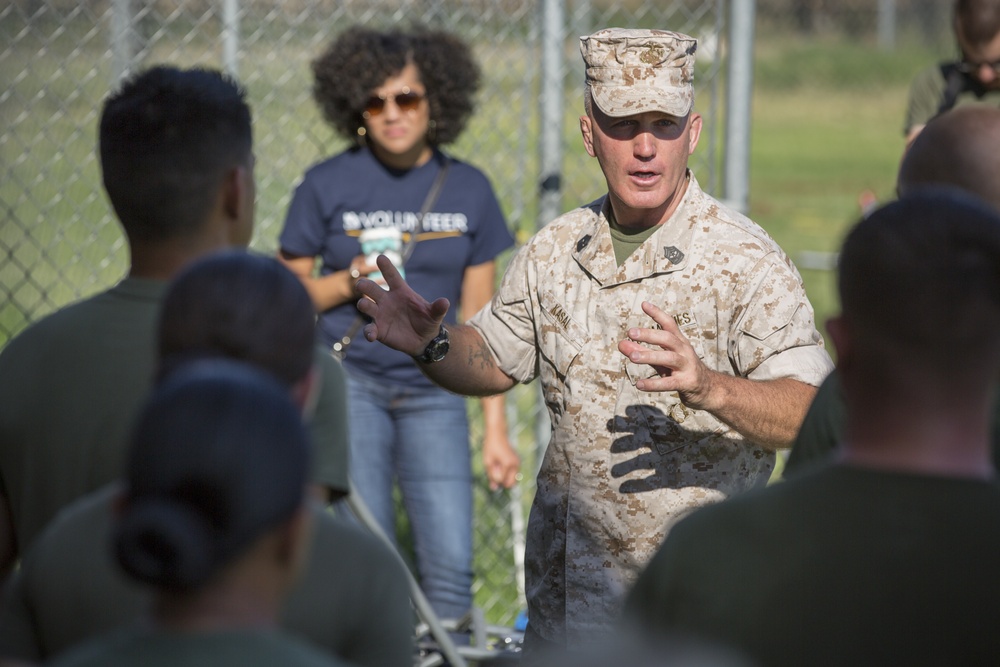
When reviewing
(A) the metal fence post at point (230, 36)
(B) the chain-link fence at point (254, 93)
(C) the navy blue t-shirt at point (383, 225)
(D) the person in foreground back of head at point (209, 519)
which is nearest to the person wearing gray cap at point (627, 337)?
(B) the chain-link fence at point (254, 93)

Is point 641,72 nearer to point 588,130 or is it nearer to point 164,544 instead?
point 588,130

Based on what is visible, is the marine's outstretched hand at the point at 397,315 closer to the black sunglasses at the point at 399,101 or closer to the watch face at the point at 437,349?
the watch face at the point at 437,349

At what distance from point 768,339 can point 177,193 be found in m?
1.46

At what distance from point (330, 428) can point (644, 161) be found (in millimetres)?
1350

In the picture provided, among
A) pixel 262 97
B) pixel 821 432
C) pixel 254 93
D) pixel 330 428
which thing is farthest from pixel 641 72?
pixel 254 93

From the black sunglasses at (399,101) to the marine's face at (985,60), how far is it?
242 cm

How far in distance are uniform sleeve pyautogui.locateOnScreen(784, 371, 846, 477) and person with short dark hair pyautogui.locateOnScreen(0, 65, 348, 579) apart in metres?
0.84

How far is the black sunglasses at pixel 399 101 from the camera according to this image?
180 inches

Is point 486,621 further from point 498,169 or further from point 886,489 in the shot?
point 886,489

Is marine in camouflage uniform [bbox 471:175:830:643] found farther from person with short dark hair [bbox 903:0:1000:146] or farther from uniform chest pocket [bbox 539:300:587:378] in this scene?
person with short dark hair [bbox 903:0:1000:146]

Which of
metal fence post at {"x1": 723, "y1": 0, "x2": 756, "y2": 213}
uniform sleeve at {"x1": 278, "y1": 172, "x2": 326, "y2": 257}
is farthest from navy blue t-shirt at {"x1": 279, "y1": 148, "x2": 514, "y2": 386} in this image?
metal fence post at {"x1": 723, "y1": 0, "x2": 756, "y2": 213}

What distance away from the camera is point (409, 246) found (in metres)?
4.42

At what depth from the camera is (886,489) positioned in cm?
159

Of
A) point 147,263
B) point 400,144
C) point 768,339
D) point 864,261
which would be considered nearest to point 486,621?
point 400,144
